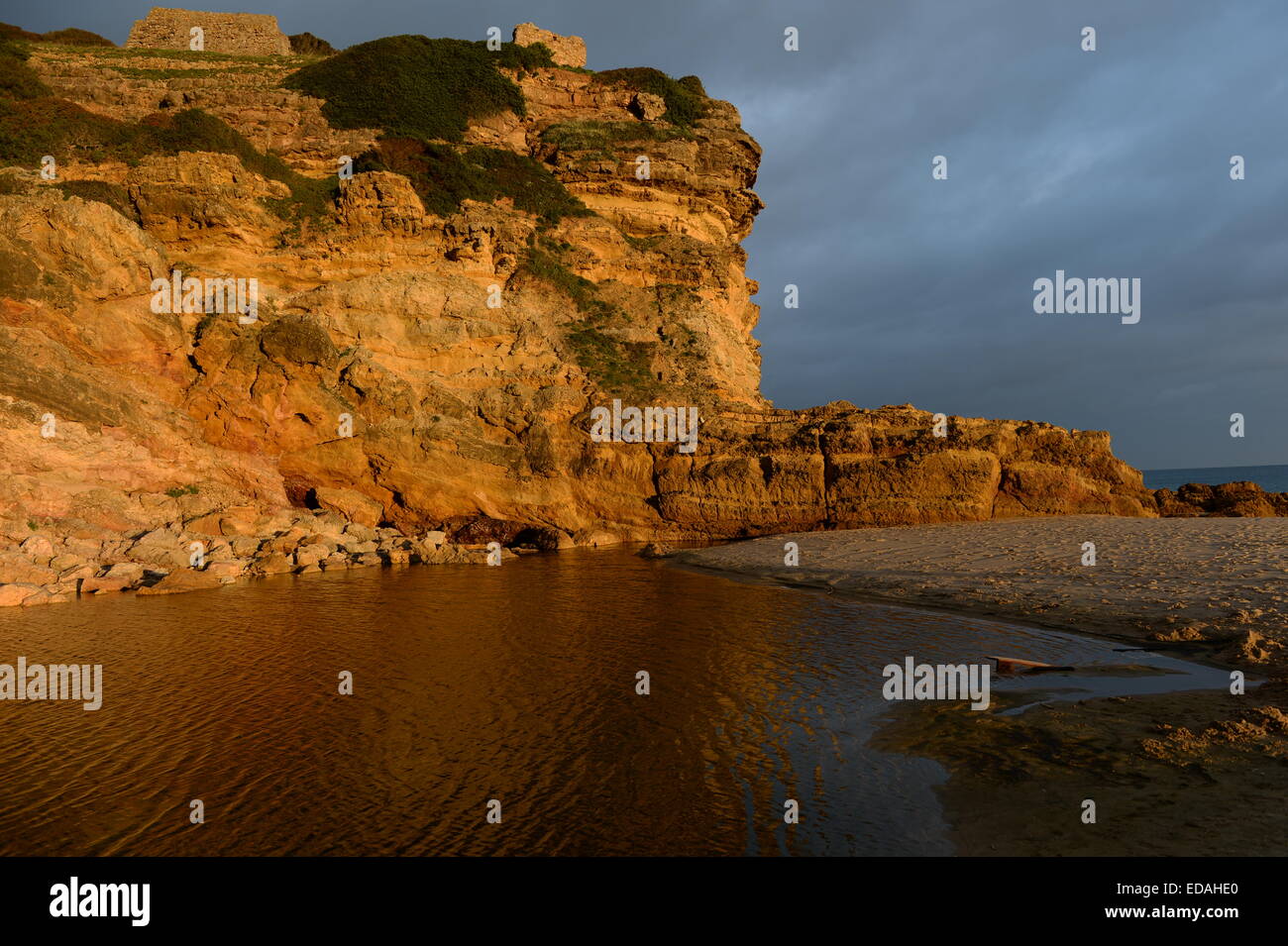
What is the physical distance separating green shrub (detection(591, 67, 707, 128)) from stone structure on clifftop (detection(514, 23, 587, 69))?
14.6 feet

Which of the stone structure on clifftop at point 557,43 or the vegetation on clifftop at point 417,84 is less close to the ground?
the stone structure on clifftop at point 557,43

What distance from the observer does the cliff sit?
23938 millimetres

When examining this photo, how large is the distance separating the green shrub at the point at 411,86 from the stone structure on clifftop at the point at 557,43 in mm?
4316

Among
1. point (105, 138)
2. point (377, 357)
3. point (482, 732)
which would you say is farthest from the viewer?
point (105, 138)

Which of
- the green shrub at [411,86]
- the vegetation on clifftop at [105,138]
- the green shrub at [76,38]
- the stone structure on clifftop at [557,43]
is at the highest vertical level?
the green shrub at [76,38]

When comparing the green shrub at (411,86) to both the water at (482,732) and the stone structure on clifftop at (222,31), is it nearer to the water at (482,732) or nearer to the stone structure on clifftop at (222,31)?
the stone structure on clifftop at (222,31)

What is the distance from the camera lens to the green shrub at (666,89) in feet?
155

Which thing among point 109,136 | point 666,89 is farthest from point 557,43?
point 109,136

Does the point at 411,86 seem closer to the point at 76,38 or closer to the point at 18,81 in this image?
the point at 18,81

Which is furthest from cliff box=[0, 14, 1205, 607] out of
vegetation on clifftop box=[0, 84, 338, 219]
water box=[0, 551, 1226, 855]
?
water box=[0, 551, 1226, 855]

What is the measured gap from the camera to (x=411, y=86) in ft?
143

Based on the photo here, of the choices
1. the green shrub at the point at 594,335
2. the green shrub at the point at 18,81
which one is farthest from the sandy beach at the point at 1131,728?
the green shrub at the point at 18,81

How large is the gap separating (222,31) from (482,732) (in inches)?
2539
